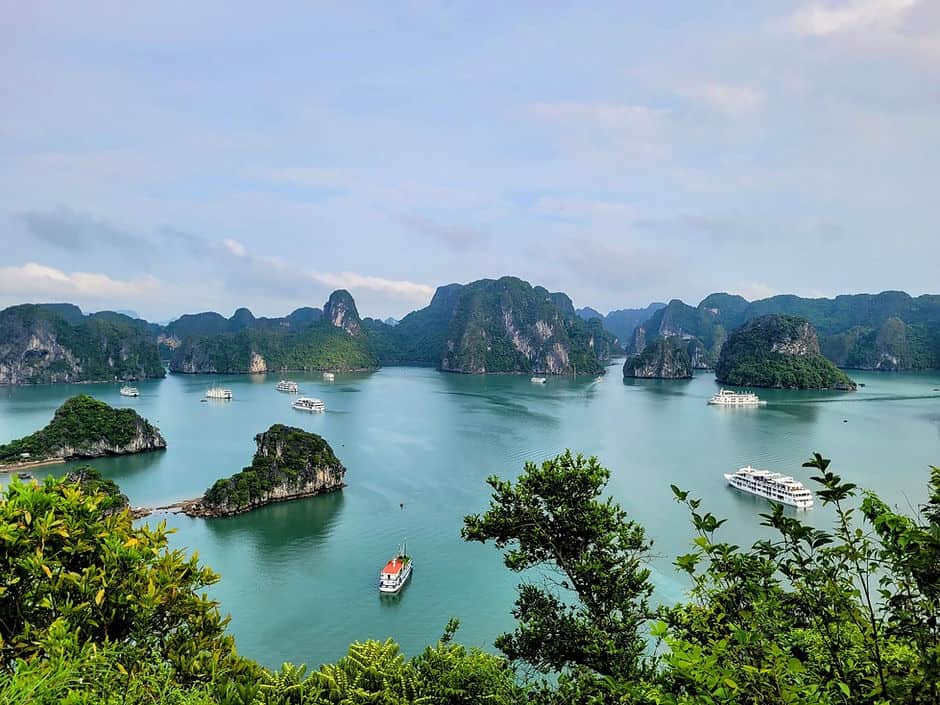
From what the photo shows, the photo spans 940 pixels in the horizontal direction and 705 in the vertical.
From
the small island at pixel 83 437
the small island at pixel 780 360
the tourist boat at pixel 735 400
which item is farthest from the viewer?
the small island at pixel 780 360

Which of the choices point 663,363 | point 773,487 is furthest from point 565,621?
point 663,363

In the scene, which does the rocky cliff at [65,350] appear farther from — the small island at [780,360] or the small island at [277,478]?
the small island at [780,360]

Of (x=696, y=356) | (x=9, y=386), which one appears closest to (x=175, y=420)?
(x=9, y=386)

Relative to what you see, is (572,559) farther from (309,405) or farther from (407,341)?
(407,341)

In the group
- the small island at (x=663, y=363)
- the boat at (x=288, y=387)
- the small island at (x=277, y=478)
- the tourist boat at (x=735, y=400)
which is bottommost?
the small island at (x=277, y=478)

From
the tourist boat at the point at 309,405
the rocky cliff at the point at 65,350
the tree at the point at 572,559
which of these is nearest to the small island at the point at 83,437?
the tourist boat at the point at 309,405

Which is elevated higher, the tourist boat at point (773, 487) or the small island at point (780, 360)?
the small island at point (780, 360)

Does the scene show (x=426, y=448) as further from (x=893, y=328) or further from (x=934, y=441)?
(x=893, y=328)

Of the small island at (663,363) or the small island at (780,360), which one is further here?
the small island at (663,363)
